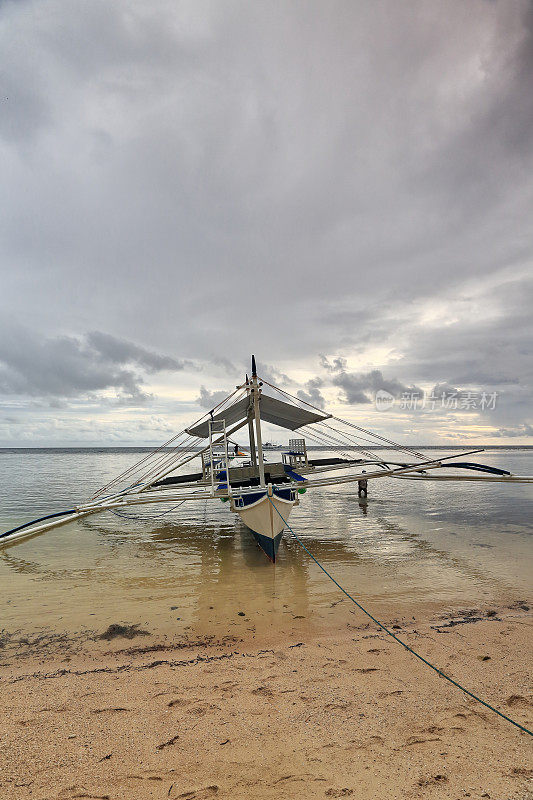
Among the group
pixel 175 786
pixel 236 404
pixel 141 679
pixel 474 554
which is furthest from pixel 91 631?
pixel 474 554

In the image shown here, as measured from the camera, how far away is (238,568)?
443 inches

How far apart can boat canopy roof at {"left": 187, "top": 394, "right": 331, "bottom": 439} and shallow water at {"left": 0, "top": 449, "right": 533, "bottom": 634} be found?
5300 mm

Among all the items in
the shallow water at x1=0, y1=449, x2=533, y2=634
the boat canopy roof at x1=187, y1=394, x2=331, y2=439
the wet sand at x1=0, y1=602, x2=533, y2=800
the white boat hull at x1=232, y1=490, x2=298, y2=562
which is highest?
the boat canopy roof at x1=187, y1=394, x2=331, y2=439

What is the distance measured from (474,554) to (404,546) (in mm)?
2431

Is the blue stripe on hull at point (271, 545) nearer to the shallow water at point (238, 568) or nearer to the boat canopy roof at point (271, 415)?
the shallow water at point (238, 568)

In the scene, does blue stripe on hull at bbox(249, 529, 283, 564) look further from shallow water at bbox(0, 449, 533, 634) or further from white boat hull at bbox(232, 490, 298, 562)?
shallow water at bbox(0, 449, 533, 634)

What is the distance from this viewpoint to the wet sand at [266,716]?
136 inches

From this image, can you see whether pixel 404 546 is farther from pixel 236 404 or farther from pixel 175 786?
pixel 175 786

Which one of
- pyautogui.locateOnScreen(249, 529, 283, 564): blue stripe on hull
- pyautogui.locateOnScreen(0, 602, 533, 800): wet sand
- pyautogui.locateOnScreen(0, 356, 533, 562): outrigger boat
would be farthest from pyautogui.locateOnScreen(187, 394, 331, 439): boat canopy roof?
pyautogui.locateOnScreen(0, 602, 533, 800): wet sand

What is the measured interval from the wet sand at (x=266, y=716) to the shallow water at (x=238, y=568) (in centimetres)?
126

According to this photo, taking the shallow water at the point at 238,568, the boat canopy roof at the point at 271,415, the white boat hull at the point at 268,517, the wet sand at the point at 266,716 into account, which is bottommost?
the shallow water at the point at 238,568

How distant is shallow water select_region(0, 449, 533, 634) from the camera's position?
8.15 meters

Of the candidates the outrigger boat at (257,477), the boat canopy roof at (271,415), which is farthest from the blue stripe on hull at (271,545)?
the boat canopy roof at (271,415)

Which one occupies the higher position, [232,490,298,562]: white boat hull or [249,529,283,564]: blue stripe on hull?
[232,490,298,562]: white boat hull
